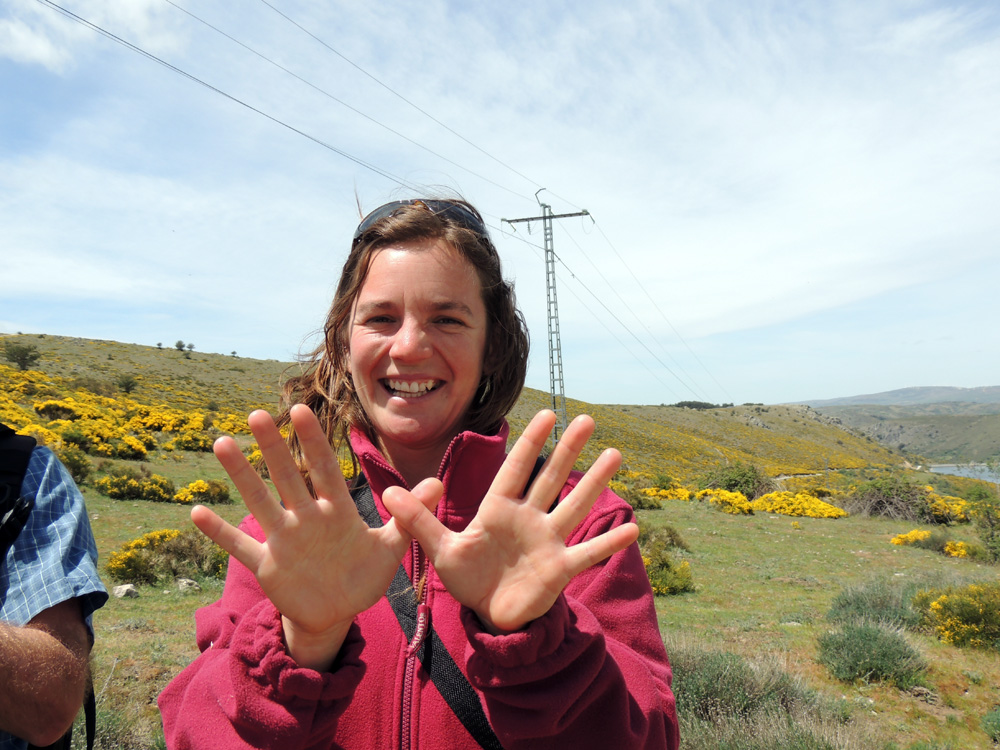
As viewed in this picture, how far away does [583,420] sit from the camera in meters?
1.14

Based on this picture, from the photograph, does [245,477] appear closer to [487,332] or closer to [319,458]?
[319,458]

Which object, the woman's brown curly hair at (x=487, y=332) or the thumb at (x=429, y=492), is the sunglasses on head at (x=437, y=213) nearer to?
the woman's brown curly hair at (x=487, y=332)

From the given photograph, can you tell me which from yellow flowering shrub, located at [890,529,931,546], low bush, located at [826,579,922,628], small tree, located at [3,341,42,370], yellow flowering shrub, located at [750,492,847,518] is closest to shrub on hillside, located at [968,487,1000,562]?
yellow flowering shrub, located at [890,529,931,546]

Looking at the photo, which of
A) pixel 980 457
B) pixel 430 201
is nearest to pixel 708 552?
pixel 430 201

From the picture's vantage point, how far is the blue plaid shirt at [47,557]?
1694 millimetres

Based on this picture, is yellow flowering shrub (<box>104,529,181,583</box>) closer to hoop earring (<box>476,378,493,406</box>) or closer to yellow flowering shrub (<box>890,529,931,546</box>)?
hoop earring (<box>476,378,493,406</box>)

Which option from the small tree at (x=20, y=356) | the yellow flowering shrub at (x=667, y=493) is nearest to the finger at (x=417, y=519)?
the yellow flowering shrub at (x=667, y=493)

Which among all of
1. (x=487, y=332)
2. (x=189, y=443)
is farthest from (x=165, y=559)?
(x=189, y=443)

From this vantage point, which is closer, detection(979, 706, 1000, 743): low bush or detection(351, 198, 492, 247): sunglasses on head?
detection(351, 198, 492, 247): sunglasses on head

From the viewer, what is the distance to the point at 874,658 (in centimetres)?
625

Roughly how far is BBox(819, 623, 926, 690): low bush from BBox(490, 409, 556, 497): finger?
22.3 ft

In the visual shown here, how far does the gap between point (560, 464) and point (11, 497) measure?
1.64m

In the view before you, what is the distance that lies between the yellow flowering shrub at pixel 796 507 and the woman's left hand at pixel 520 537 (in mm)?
20031

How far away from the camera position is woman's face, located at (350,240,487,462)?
1642 mm
